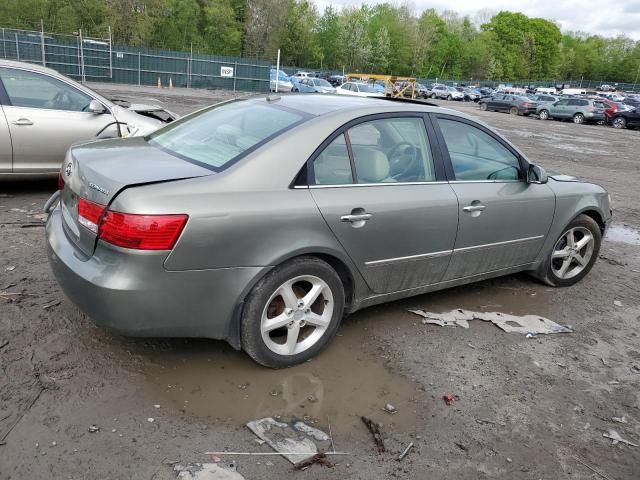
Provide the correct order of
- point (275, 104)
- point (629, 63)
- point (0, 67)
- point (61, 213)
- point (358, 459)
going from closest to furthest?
point (358, 459)
point (61, 213)
point (275, 104)
point (0, 67)
point (629, 63)

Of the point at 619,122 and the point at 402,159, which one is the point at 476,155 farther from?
the point at 619,122

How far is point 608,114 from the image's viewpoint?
3362 cm

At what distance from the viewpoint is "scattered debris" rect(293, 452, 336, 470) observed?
256cm

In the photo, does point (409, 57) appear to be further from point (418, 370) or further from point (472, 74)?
point (418, 370)

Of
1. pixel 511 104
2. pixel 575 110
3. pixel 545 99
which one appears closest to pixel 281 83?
pixel 511 104

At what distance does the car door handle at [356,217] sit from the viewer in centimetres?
328

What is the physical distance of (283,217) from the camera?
3025 mm

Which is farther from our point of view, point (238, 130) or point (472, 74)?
point (472, 74)

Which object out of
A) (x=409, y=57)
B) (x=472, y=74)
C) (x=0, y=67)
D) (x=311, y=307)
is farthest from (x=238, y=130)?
(x=472, y=74)

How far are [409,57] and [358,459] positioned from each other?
10434 cm

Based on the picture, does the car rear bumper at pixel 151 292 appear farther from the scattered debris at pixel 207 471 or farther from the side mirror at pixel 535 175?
the side mirror at pixel 535 175

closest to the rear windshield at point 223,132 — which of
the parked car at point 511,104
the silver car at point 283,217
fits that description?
the silver car at point 283,217

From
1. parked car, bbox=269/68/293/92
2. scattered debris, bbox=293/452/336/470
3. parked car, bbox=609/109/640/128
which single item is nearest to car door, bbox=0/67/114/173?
scattered debris, bbox=293/452/336/470

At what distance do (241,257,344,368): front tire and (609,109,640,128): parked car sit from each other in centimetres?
3513
